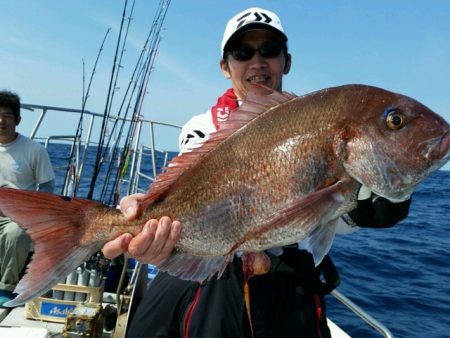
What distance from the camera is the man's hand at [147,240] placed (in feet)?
6.30

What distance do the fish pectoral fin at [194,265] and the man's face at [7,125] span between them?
3.81m

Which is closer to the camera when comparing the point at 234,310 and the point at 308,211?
the point at 308,211

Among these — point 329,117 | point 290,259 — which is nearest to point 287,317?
point 290,259

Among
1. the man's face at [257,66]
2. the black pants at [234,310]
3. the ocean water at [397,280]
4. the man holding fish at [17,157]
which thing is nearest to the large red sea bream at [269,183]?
the black pants at [234,310]

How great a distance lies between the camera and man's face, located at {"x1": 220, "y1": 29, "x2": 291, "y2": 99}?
2604 mm

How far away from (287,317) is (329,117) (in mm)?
1051

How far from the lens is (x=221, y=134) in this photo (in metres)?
1.96

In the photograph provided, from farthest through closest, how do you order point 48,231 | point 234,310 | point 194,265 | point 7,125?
point 7,125, point 234,310, point 194,265, point 48,231

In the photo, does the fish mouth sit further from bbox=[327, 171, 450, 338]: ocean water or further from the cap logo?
bbox=[327, 171, 450, 338]: ocean water

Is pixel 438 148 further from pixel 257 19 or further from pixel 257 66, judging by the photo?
pixel 257 19

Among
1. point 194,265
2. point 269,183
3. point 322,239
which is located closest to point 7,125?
point 194,265

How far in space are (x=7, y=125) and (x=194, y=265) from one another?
3.95 m

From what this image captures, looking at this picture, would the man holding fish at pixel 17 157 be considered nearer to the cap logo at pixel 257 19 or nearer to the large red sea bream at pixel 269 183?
the large red sea bream at pixel 269 183

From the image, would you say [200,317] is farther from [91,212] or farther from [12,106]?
[12,106]
